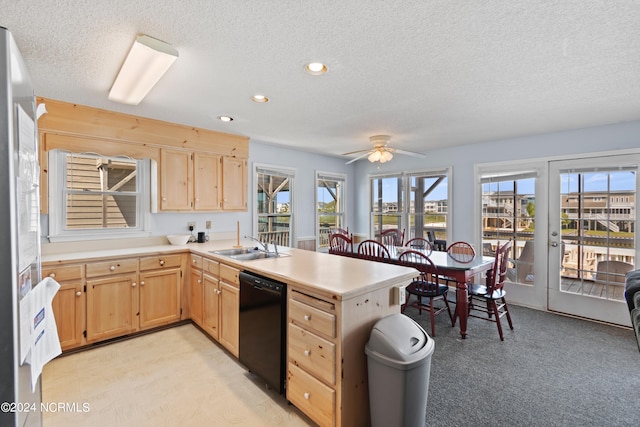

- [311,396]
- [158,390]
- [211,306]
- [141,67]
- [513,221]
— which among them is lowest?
[158,390]

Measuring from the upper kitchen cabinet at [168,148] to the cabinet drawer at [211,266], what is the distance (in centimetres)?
104

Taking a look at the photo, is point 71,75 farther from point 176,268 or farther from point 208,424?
point 208,424

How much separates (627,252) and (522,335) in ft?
5.72

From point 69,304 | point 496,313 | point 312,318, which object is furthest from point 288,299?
point 496,313

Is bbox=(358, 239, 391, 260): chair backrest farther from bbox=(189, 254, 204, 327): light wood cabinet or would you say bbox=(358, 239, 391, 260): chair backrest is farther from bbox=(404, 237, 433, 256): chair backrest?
bbox=(189, 254, 204, 327): light wood cabinet

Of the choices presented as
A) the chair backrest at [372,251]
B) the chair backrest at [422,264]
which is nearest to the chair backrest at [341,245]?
the chair backrest at [372,251]

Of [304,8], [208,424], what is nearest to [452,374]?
[208,424]

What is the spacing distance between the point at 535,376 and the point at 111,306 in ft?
12.9

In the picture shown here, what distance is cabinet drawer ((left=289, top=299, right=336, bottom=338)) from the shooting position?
171 cm

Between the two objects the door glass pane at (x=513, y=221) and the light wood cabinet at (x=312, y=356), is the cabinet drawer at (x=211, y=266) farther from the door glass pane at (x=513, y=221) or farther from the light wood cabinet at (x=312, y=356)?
the door glass pane at (x=513, y=221)

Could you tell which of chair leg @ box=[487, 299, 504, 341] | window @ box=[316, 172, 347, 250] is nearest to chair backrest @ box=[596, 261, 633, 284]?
chair leg @ box=[487, 299, 504, 341]

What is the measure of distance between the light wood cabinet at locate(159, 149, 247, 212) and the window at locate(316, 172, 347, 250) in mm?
1797

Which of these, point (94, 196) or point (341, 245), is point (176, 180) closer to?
point (94, 196)

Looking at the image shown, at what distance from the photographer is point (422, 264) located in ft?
10.9
